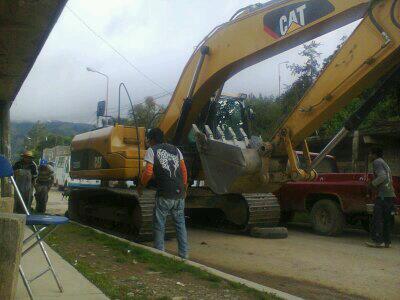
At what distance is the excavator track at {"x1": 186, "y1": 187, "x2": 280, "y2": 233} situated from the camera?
1034cm

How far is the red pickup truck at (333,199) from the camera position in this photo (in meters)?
10.6

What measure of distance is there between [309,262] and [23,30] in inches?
200

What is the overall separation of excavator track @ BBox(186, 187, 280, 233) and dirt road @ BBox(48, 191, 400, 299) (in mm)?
333

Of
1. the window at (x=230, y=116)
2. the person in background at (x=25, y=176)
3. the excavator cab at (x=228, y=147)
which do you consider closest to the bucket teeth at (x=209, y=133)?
the excavator cab at (x=228, y=147)

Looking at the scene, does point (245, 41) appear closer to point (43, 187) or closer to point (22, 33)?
point (22, 33)

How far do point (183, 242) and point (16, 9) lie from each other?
12.1 ft

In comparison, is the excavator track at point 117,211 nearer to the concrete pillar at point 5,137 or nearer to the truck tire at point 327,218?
the concrete pillar at point 5,137

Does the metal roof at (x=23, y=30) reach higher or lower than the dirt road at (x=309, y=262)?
higher

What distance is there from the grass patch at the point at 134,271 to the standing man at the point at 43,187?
21.9 ft

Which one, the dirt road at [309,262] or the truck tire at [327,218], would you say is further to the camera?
the truck tire at [327,218]

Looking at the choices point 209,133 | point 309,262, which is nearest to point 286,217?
point 209,133

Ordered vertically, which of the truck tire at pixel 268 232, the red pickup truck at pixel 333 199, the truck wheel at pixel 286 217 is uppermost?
the red pickup truck at pixel 333 199

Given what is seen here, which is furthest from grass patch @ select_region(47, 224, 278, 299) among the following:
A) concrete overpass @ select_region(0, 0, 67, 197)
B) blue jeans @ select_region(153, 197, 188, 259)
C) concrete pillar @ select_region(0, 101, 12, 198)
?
concrete pillar @ select_region(0, 101, 12, 198)

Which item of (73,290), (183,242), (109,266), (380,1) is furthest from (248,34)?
(73,290)
